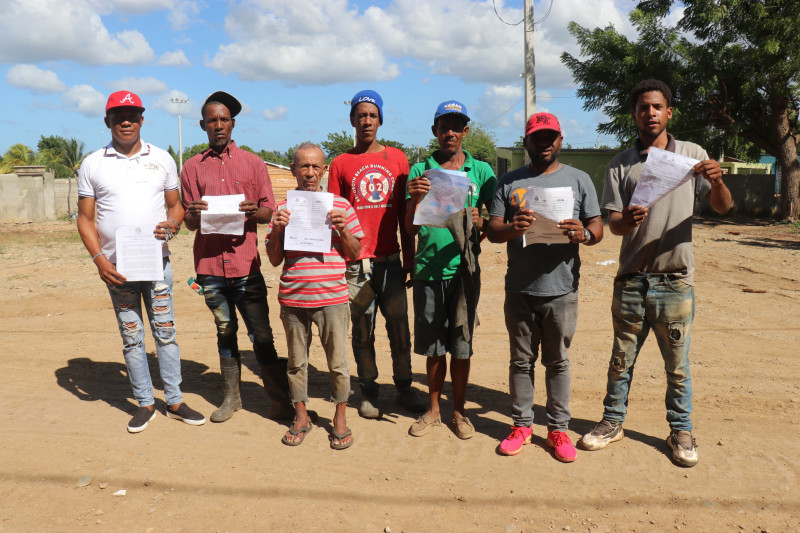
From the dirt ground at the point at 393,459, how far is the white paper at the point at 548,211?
4.92ft

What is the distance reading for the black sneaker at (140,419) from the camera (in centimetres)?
455

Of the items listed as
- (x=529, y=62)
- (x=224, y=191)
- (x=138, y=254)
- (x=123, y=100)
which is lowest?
(x=138, y=254)

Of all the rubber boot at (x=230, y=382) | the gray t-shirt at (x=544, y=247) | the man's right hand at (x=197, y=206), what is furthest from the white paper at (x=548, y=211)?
the rubber boot at (x=230, y=382)

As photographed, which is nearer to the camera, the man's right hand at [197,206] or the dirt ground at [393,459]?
the dirt ground at [393,459]

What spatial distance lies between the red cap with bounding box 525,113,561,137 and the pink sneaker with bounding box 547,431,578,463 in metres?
2.03

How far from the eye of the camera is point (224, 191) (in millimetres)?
4539

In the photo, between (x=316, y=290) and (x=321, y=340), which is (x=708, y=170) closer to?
(x=316, y=290)

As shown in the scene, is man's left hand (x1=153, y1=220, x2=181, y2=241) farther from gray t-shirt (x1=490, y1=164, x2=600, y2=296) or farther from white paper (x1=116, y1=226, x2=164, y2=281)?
gray t-shirt (x1=490, y1=164, x2=600, y2=296)

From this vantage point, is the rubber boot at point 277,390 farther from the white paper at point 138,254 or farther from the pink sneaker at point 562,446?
the pink sneaker at point 562,446

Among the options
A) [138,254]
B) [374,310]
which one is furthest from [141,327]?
[374,310]

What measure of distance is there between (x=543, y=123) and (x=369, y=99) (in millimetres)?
1406

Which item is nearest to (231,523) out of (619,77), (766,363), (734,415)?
(734,415)

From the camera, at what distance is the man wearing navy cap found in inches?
178

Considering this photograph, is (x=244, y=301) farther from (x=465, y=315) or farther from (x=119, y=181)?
(x=465, y=315)
